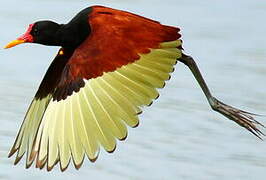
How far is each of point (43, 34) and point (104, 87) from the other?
91 cm

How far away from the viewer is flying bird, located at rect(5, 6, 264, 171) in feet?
22.3

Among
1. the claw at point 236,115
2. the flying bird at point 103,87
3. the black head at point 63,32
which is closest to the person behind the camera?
the flying bird at point 103,87

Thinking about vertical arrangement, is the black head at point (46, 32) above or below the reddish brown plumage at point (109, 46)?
below

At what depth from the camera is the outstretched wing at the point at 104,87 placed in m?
6.79

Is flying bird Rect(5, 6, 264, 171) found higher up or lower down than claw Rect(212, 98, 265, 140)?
higher up

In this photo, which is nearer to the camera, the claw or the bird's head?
the claw

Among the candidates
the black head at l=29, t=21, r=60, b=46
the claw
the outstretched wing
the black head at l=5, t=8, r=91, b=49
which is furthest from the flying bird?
the claw

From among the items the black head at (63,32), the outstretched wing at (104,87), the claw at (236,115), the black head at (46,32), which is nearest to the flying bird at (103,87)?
the outstretched wing at (104,87)

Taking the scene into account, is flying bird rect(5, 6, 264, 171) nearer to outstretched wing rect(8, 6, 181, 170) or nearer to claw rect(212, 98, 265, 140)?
outstretched wing rect(8, 6, 181, 170)

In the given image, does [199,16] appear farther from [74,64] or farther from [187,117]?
[74,64]

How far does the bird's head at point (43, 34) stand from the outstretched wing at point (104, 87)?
20.7 inches

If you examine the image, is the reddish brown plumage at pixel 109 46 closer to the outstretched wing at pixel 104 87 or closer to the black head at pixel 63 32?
the outstretched wing at pixel 104 87

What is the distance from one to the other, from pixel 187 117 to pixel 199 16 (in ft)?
5.27

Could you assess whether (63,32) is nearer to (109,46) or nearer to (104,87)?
(109,46)
